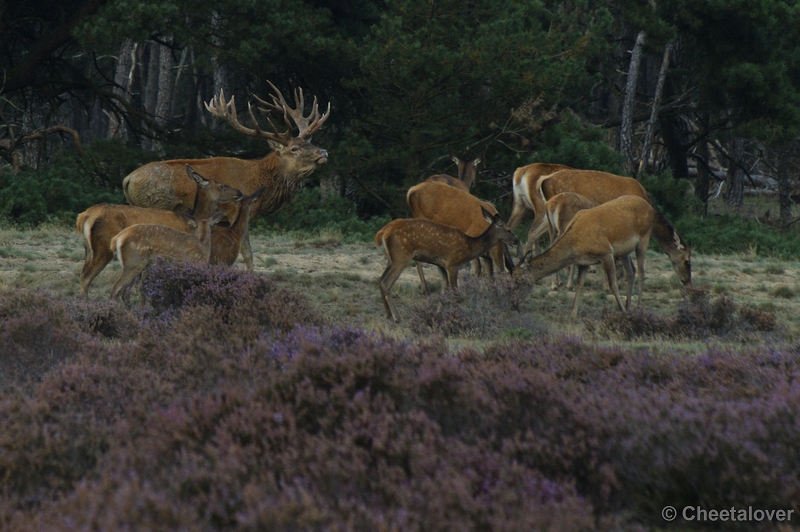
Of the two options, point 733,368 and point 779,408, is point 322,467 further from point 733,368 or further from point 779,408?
point 733,368

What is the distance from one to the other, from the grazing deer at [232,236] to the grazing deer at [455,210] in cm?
248

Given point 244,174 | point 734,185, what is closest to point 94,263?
point 244,174

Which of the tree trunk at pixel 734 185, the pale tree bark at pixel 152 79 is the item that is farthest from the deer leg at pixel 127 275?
the pale tree bark at pixel 152 79

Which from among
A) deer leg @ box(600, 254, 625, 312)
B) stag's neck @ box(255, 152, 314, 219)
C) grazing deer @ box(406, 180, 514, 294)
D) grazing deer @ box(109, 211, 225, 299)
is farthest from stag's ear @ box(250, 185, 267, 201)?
deer leg @ box(600, 254, 625, 312)

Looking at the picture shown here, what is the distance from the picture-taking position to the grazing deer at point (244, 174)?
12.4 meters

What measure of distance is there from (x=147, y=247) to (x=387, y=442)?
20.3ft

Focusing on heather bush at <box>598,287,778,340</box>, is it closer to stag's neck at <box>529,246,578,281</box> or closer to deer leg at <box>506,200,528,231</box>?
stag's neck at <box>529,246,578,281</box>

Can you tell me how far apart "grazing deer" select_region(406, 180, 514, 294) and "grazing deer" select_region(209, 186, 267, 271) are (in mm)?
2484

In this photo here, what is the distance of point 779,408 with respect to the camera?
4.67m

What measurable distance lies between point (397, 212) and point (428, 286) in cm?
742

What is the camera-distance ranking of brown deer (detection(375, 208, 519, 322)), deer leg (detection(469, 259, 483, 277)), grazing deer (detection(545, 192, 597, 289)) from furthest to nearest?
deer leg (detection(469, 259, 483, 277))
grazing deer (detection(545, 192, 597, 289))
brown deer (detection(375, 208, 519, 322))

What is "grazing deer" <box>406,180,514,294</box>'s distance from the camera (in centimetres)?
1268

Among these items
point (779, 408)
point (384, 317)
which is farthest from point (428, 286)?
point (779, 408)

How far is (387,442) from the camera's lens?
4469 millimetres
